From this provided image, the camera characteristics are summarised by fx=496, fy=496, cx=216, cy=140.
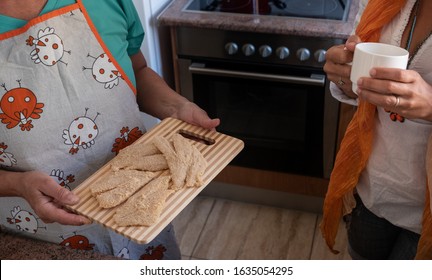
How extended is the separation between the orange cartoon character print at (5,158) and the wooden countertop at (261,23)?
0.93m

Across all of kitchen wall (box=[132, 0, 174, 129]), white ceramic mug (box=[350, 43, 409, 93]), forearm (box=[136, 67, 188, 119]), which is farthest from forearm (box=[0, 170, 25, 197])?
kitchen wall (box=[132, 0, 174, 129])

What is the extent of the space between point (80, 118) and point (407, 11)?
702mm

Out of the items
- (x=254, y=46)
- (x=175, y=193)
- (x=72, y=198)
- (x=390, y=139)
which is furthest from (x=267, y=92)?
(x=72, y=198)

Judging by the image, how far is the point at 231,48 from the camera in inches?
69.2

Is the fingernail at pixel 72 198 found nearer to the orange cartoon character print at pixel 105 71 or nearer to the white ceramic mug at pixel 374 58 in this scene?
the orange cartoon character print at pixel 105 71

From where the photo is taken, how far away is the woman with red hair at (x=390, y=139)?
2.96 feet

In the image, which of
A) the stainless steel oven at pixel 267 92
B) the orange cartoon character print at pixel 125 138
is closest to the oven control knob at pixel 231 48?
the stainless steel oven at pixel 267 92

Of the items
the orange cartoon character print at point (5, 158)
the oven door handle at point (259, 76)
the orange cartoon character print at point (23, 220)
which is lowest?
the oven door handle at point (259, 76)

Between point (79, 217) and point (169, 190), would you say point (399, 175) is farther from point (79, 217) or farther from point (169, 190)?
point (79, 217)

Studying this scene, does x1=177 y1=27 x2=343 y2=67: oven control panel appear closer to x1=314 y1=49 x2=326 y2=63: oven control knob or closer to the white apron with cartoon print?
x1=314 y1=49 x2=326 y2=63: oven control knob

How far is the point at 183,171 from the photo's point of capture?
3.32ft

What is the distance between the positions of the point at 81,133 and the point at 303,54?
0.92 metres

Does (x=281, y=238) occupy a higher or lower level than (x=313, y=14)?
lower
